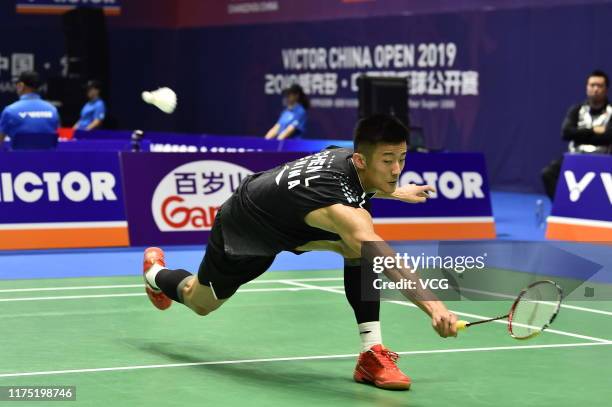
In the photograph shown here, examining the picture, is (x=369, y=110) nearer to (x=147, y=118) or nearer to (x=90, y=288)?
(x=90, y=288)

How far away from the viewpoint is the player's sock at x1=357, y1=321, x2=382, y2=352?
6836 millimetres

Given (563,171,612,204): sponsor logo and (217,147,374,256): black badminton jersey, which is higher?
(217,147,374,256): black badminton jersey

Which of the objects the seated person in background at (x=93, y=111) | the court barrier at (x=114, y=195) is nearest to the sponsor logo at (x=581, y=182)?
the court barrier at (x=114, y=195)

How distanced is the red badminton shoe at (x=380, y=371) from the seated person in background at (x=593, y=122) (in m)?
8.85

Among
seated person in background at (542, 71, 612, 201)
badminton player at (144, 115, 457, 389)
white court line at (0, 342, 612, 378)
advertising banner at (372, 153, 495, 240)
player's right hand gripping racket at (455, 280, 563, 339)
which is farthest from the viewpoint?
seated person in background at (542, 71, 612, 201)

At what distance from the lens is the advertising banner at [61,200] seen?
13172 millimetres

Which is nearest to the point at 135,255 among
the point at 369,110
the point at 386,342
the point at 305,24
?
the point at 386,342

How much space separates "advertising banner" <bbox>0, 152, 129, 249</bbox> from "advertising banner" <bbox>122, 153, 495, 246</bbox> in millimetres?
211

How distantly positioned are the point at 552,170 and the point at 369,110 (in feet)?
12.0

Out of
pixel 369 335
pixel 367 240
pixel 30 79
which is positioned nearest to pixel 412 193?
pixel 369 335

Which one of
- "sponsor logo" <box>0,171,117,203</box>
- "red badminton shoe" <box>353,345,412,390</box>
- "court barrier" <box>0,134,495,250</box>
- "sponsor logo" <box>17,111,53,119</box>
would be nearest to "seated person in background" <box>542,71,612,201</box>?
"court barrier" <box>0,134,495,250</box>

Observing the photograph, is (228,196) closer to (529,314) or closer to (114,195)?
(114,195)

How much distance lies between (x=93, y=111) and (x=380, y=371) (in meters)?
19.4

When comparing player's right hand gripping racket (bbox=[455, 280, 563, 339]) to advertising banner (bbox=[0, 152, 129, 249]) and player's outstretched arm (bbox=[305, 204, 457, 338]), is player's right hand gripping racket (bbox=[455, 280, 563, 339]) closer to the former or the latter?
player's outstretched arm (bbox=[305, 204, 457, 338])
